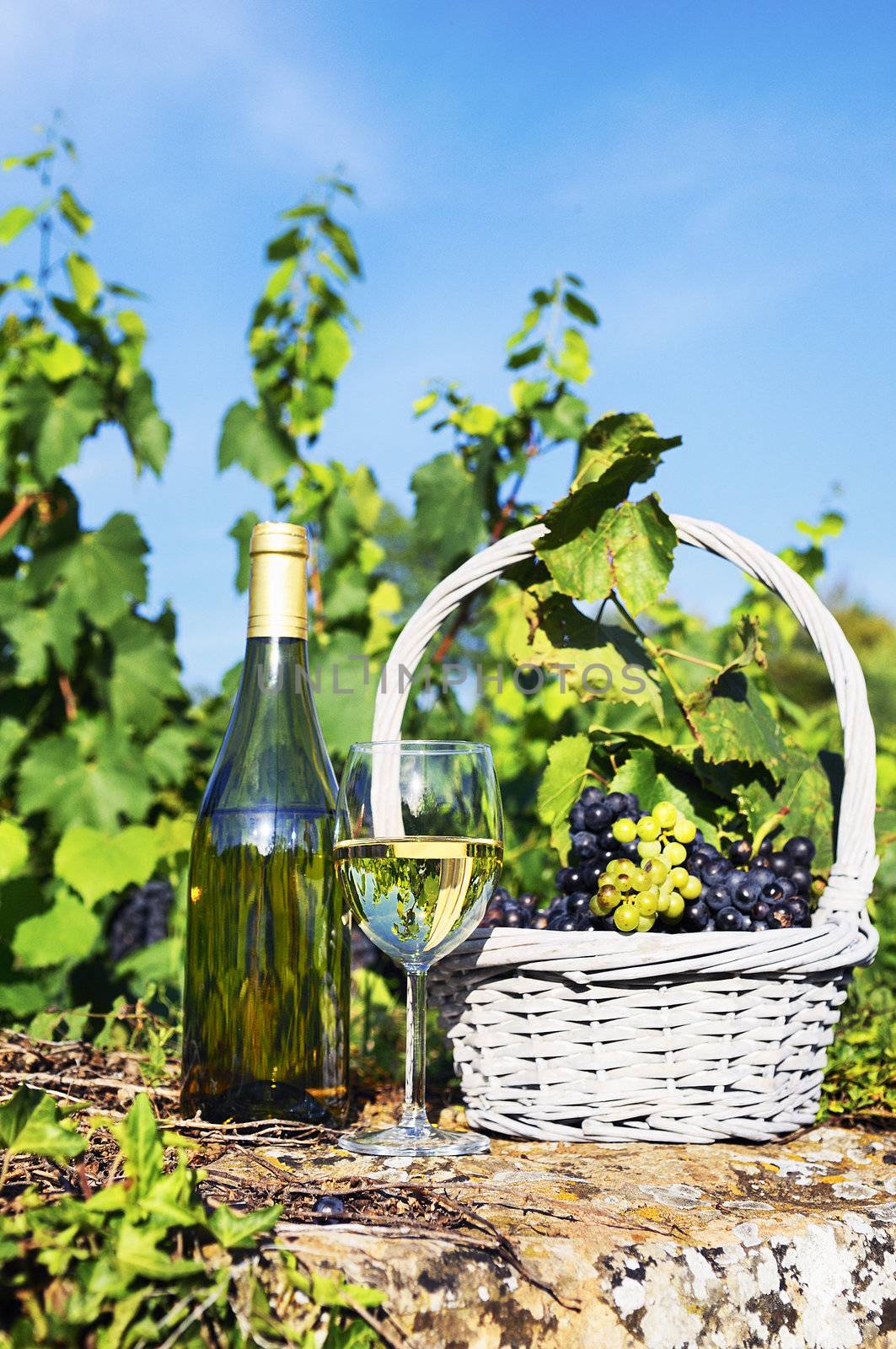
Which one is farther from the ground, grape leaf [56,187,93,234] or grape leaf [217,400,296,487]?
grape leaf [56,187,93,234]

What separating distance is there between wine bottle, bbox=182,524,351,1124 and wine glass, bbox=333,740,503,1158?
Answer: 0.44 ft

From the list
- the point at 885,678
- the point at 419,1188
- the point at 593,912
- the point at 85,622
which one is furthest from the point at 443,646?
the point at 885,678

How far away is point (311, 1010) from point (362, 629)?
2.06m

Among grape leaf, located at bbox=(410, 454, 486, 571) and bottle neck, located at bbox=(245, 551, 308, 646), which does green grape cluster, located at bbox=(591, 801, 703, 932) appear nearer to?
bottle neck, located at bbox=(245, 551, 308, 646)

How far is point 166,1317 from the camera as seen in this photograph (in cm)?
73

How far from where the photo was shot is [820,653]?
1.62 meters

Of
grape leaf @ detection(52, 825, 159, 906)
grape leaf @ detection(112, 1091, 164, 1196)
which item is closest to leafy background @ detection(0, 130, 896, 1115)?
grape leaf @ detection(52, 825, 159, 906)

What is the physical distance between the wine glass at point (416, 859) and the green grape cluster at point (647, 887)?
0.18 metres

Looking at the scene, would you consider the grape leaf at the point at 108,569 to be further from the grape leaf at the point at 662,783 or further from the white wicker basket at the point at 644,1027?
the white wicker basket at the point at 644,1027

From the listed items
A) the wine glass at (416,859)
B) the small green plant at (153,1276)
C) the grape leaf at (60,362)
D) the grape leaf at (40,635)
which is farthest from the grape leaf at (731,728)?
the grape leaf at (60,362)

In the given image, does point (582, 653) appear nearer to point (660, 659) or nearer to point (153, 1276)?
point (660, 659)

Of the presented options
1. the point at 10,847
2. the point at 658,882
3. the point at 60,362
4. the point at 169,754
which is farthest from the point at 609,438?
the point at 60,362

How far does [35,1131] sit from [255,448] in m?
Answer: 2.77

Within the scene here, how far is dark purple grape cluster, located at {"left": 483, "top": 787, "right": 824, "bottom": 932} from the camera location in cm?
144
